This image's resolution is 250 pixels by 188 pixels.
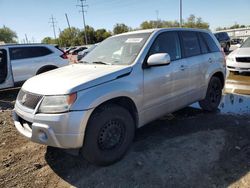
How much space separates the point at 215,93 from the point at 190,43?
152 centimetres

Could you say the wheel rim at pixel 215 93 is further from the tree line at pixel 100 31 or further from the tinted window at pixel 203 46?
the tree line at pixel 100 31

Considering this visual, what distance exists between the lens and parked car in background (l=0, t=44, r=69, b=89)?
891 centimetres

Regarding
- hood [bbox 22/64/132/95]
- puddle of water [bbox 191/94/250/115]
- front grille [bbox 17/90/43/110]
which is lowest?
puddle of water [bbox 191/94/250/115]

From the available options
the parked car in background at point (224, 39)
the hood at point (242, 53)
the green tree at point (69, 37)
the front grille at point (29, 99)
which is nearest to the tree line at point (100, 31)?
the green tree at point (69, 37)

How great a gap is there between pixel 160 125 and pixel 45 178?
2465mm

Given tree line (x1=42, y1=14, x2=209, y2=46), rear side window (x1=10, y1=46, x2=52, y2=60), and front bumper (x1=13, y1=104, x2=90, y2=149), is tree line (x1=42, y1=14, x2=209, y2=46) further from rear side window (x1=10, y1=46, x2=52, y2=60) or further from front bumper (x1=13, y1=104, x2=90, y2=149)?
front bumper (x1=13, y1=104, x2=90, y2=149)

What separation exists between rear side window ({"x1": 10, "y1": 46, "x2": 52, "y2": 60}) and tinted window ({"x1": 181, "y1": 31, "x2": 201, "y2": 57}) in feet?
21.1

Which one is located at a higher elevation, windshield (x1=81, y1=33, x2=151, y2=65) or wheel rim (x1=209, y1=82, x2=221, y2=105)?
windshield (x1=81, y1=33, x2=151, y2=65)

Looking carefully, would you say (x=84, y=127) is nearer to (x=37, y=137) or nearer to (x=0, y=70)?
(x=37, y=137)

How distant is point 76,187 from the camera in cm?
322

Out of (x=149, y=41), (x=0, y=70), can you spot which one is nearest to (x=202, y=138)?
(x=149, y=41)

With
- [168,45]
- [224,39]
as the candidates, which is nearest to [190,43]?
[168,45]

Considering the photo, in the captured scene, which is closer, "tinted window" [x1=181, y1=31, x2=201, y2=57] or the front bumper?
the front bumper

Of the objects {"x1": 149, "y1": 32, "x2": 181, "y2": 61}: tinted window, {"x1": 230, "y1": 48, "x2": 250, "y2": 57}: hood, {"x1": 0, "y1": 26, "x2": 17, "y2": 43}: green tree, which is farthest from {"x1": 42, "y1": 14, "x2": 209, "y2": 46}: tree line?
{"x1": 149, "y1": 32, "x2": 181, "y2": 61}: tinted window
